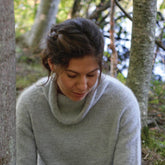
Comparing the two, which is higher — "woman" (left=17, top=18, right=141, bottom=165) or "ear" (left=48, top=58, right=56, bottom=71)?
"ear" (left=48, top=58, right=56, bottom=71)

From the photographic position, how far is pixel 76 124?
1824 millimetres

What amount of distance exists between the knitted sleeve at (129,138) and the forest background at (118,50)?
0.36 meters

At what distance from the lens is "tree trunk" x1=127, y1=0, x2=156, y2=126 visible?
2254 mm

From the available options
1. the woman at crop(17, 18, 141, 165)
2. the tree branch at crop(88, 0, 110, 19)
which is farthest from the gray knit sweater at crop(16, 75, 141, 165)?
the tree branch at crop(88, 0, 110, 19)

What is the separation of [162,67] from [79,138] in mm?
2005

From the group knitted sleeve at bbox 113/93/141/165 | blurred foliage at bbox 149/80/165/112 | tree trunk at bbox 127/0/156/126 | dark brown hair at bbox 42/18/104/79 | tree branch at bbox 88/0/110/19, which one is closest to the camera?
dark brown hair at bbox 42/18/104/79

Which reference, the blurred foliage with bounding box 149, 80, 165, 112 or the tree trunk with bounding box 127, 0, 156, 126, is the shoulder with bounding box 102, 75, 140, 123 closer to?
the tree trunk with bounding box 127, 0, 156, 126

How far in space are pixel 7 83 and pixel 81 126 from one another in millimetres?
845

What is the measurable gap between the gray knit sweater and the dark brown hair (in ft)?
1.12

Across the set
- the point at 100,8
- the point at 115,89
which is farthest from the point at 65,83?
the point at 100,8

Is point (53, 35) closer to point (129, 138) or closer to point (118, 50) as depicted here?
point (129, 138)

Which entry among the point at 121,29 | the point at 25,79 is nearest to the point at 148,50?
the point at 121,29

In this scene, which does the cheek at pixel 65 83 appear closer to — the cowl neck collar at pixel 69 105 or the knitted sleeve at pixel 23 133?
the cowl neck collar at pixel 69 105

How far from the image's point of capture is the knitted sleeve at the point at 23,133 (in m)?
1.81
